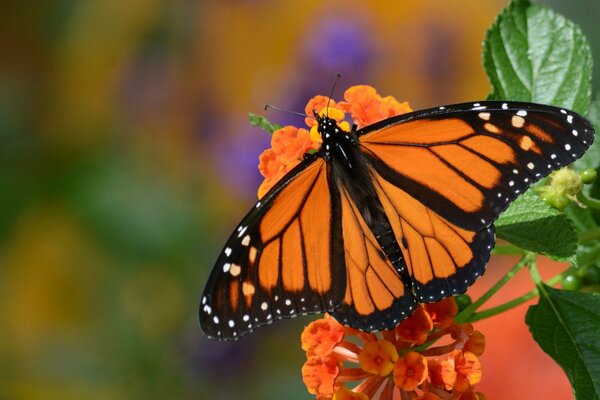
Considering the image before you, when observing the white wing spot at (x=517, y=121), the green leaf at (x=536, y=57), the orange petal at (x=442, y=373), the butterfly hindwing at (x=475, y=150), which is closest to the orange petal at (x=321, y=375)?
the orange petal at (x=442, y=373)

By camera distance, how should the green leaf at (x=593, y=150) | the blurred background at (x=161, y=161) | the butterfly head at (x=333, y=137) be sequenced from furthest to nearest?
the blurred background at (x=161, y=161)
the green leaf at (x=593, y=150)
the butterfly head at (x=333, y=137)

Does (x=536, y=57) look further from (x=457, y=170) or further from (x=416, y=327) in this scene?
(x=416, y=327)

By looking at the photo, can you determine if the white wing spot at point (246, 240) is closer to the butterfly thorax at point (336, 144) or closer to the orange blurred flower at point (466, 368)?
the butterfly thorax at point (336, 144)

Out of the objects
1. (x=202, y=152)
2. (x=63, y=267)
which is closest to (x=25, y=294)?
(x=63, y=267)

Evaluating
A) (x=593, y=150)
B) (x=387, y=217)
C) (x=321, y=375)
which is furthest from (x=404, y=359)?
(x=593, y=150)

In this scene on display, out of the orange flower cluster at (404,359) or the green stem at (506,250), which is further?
the green stem at (506,250)

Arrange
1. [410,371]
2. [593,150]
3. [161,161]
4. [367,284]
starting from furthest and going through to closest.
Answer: [161,161] → [593,150] → [367,284] → [410,371]

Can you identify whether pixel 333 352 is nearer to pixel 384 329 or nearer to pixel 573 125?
pixel 384 329
